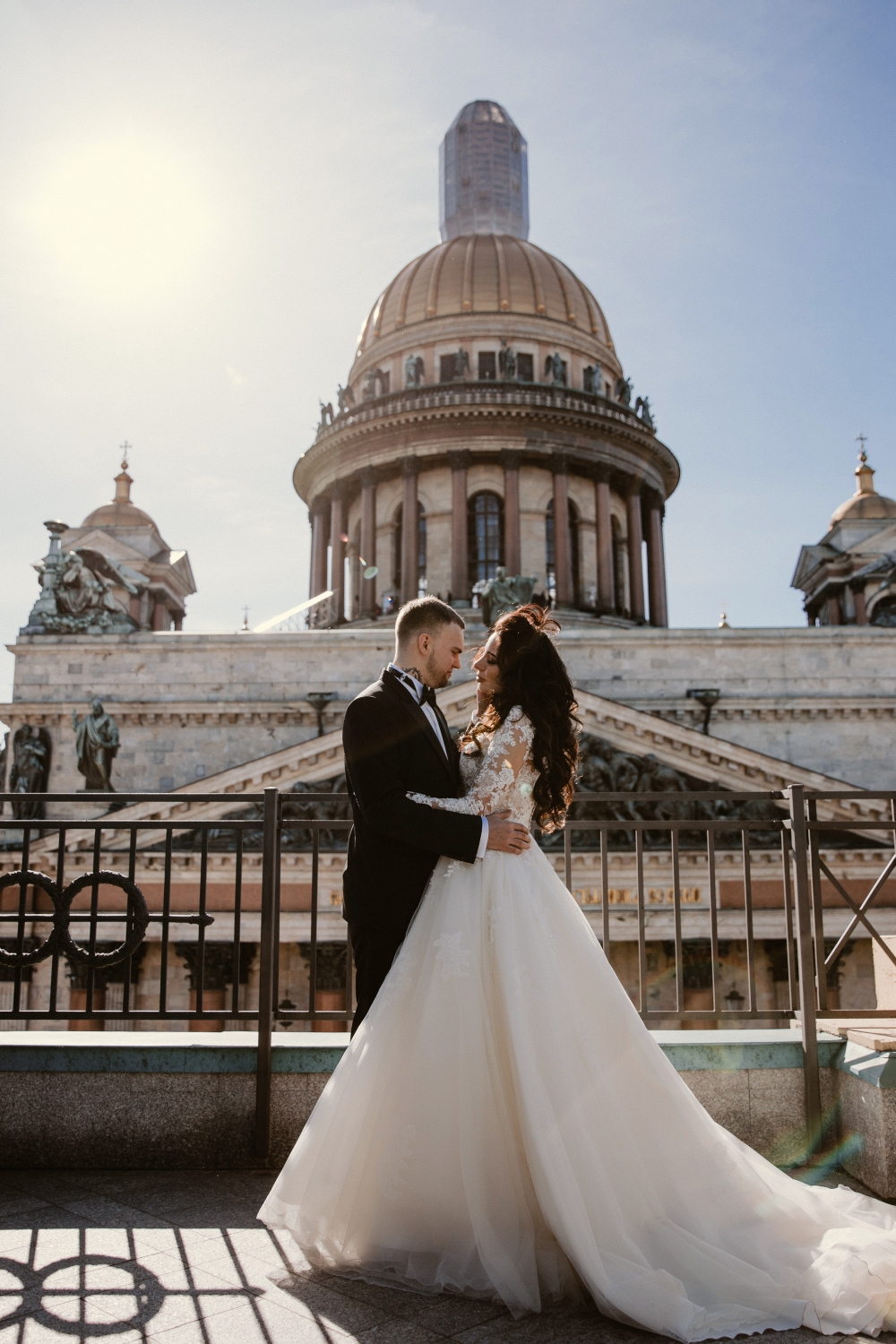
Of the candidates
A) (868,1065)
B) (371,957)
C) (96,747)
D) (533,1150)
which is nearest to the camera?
(533,1150)

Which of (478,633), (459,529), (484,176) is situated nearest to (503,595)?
(478,633)

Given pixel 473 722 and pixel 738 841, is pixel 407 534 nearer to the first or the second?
pixel 738 841

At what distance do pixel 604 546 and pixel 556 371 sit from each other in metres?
7.47

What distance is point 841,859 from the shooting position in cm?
2186

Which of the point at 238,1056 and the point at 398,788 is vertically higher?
the point at 398,788

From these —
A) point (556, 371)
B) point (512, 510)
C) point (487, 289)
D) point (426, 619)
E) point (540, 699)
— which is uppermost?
point (487, 289)

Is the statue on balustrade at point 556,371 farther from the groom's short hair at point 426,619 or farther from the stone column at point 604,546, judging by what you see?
the groom's short hair at point 426,619

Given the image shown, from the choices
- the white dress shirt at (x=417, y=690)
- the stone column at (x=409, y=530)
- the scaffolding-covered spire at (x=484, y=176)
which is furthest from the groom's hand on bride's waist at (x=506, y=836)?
the scaffolding-covered spire at (x=484, y=176)

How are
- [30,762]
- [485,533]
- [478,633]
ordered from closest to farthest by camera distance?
1. [30,762]
2. [478,633]
3. [485,533]

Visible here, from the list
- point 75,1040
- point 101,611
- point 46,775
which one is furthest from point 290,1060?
point 101,611

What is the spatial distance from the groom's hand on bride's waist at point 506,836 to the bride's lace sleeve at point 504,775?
0.07m

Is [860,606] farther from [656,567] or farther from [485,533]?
[485,533]

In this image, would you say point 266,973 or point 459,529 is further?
point 459,529

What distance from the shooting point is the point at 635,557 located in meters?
44.9
